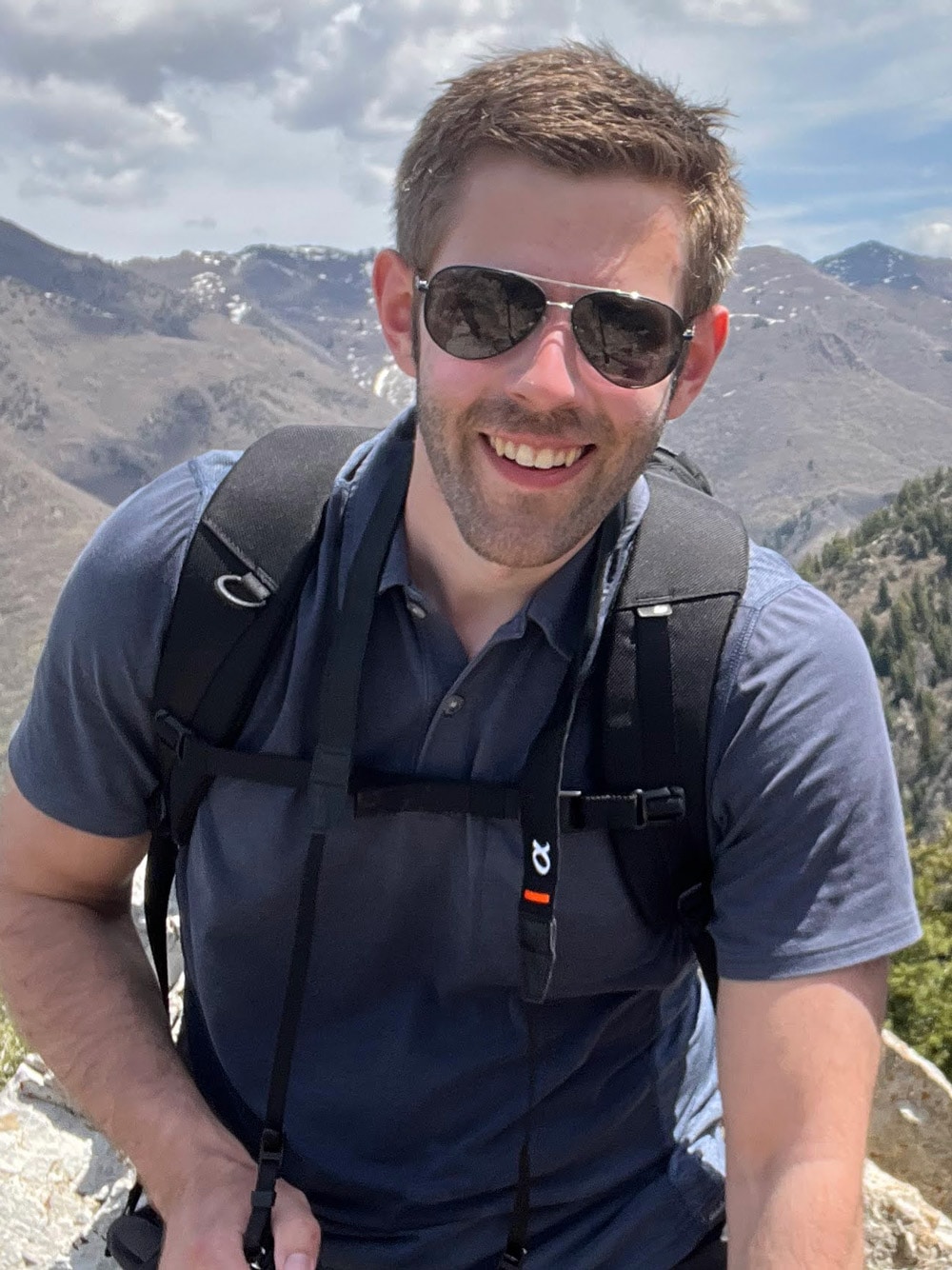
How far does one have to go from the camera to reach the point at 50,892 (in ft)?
9.95

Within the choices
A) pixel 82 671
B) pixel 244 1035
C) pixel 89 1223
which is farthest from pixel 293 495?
pixel 89 1223

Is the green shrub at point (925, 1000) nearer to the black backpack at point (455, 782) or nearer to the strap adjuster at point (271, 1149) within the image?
the black backpack at point (455, 782)

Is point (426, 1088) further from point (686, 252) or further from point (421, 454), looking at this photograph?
point (686, 252)

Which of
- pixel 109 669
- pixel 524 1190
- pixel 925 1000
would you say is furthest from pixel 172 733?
pixel 925 1000

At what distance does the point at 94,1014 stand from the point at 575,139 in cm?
243

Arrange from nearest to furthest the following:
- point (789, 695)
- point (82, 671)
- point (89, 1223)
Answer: point (789, 695), point (82, 671), point (89, 1223)

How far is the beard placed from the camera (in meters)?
2.75

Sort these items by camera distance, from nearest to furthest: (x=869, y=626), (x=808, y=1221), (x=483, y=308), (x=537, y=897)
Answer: (x=808, y=1221)
(x=537, y=897)
(x=483, y=308)
(x=869, y=626)

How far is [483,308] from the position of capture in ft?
8.81

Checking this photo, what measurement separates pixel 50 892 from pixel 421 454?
1.49 m

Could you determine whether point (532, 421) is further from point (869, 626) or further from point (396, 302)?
point (869, 626)

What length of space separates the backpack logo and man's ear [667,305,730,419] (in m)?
1.13

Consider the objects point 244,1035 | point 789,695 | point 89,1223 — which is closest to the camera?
point 789,695

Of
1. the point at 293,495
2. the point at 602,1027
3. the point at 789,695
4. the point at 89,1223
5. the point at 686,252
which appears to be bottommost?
the point at 89,1223
